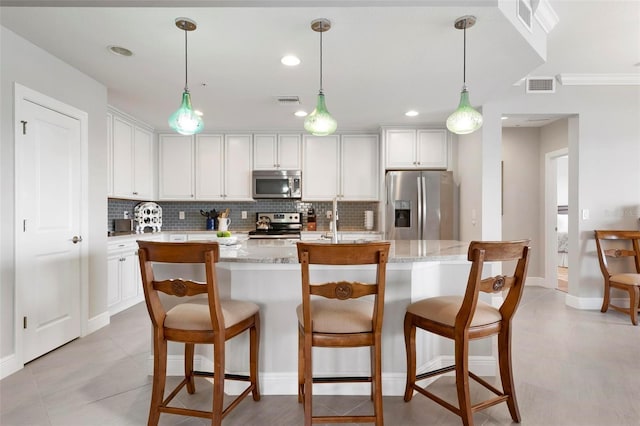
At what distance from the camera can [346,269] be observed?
214cm

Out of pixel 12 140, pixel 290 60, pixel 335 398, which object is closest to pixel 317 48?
pixel 290 60

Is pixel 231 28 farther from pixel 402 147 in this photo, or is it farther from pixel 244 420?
→ pixel 402 147

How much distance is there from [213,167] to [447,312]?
14.4 ft

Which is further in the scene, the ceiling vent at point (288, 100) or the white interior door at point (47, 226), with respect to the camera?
the ceiling vent at point (288, 100)

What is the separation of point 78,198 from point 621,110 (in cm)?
578

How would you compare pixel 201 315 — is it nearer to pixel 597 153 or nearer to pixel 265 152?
pixel 265 152

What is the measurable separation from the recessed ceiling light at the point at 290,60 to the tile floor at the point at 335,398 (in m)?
2.44

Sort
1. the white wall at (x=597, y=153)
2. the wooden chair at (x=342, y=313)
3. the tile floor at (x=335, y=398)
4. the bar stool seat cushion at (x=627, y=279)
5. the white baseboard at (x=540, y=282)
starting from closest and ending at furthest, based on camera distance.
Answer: the wooden chair at (x=342, y=313) < the tile floor at (x=335, y=398) < the bar stool seat cushion at (x=627, y=279) < the white wall at (x=597, y=153) < the white baseboard at (x=540, y=282)

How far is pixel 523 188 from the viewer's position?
538 centimetres

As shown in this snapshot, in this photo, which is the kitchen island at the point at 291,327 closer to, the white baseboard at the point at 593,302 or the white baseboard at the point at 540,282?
the white baseboard at the point at 593,302

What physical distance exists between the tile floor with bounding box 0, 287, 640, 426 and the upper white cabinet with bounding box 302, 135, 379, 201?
2.94 meters

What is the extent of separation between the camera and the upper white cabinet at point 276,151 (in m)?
5.34

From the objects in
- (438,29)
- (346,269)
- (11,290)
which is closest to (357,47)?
(438,29)

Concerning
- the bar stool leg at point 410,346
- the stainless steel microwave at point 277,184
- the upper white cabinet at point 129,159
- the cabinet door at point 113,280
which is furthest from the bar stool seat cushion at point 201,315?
the stainless steel microwave at point 277,184
